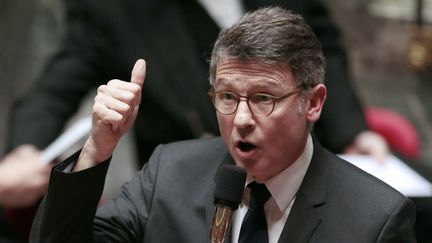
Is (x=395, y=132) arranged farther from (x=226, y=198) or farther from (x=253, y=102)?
(x=226, y=198)

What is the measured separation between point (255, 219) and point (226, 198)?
30cm

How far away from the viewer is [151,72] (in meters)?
3.44

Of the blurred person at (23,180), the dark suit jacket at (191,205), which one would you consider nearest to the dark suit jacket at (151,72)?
the blurred person at (23,180)

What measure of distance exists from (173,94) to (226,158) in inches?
45.3

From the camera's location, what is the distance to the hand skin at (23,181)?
3.01 meters

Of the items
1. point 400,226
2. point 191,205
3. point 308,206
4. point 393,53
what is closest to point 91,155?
point 191,205

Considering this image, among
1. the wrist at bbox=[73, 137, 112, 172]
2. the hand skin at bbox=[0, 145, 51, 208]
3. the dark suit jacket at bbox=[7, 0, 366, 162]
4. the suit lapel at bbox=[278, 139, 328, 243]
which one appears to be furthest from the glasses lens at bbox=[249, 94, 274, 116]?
the dark suit jacket at bbox=[7, 0, 366, 162]

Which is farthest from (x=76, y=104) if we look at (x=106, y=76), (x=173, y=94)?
(x=173, y=94)

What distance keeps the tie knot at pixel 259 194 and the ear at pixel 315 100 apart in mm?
193

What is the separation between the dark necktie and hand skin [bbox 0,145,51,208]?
3.36ft

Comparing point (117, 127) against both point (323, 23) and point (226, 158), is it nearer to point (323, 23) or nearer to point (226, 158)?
point (226, 158)

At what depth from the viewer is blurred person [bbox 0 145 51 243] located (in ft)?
A: 9.89

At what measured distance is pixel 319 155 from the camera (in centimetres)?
229

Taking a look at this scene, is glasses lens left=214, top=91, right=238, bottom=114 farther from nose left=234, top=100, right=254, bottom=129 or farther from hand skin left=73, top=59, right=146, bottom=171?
hand skin left=73, top=59, right=146, bottom=171
